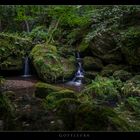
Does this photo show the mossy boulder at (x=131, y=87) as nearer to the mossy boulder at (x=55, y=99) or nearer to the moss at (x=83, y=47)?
the mossy boulder at (x=55, y=99)

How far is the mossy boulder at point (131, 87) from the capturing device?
2.81 metres

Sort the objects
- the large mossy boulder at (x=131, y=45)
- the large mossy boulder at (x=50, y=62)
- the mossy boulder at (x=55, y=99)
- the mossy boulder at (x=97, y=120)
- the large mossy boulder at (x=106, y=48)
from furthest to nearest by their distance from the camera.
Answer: the large mossy boulder at (x=50, y=62) < the large mossy boulder at (x=106, y=48) < the large mossy boulder at (x=131, y=45) < the mossy boulder at (x=55, y=99) < the mossy boulder at (x=97, y=120)

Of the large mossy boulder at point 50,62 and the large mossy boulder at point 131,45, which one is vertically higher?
the large mossy boulder at point 131,45

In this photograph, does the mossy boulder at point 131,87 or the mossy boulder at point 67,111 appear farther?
the mossy boulder at point 131,87

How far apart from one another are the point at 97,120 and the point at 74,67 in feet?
10.4

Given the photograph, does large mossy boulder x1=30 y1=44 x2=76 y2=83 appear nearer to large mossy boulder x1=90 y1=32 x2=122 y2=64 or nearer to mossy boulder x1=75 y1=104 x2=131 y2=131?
large mossy boulder x1=90 y1=32 x2=122 y2=64

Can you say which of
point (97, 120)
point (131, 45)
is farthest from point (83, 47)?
point (97, 120)

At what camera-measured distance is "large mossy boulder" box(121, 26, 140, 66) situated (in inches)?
135

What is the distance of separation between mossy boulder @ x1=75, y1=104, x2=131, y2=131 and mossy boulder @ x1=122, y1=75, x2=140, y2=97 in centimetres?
91

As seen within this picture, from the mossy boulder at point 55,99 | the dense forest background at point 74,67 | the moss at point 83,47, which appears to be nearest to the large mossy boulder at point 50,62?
the dense forest background at point 74,67

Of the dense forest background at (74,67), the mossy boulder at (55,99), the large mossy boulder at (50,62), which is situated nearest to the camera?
the dense forest background at (74,67)

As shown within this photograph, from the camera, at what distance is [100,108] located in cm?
185
